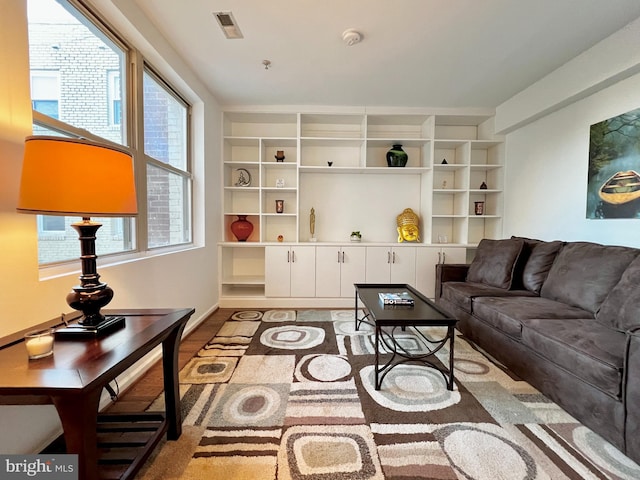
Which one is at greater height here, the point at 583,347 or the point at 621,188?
the point at 621,188

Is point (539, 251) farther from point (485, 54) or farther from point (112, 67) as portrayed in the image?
point (112, 67)

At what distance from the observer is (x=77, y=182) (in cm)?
97

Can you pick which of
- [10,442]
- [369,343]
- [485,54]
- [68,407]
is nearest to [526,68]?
[485,54]

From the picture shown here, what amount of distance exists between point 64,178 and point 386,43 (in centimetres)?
238

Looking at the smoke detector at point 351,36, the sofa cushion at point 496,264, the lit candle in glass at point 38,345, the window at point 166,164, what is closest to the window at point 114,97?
the window at point 166,164

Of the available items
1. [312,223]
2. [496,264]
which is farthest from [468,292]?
[312,223]

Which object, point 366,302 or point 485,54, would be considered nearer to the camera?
point 366,302

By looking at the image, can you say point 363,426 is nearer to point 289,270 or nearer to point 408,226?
point 289,270

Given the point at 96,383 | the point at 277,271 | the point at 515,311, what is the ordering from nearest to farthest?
the point at 96,383 → the point at 515,311 → the point at 277,271

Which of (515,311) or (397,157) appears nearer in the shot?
(515,311)

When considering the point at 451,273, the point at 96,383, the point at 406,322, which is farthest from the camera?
the point at 451,273

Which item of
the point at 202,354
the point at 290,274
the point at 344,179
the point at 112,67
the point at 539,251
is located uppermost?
the point at 112,67

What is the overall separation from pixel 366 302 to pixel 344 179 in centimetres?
225

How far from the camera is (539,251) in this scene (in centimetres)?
266
